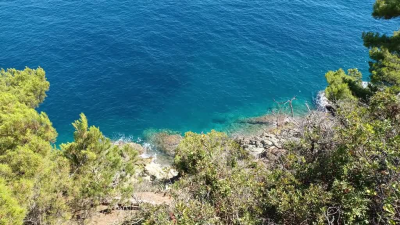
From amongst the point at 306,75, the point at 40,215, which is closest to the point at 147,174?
the point at 40,215

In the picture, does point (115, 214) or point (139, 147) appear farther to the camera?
point (139, 147)

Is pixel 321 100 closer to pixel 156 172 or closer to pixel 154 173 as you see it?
pixel 156 172

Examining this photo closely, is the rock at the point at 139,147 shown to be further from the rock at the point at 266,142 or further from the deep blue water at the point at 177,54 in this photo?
the rock at the point at 266,142

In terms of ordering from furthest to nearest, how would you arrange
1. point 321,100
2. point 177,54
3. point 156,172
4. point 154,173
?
1. point 177,54
2. point 321,100
3. point 156,172
4. point 154,173

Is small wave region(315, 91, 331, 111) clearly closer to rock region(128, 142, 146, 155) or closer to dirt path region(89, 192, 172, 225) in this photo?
rock region(128, 142, 146, 155)

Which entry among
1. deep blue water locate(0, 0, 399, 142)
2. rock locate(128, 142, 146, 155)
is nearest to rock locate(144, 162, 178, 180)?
rock locate(128, 142, 146, 155)

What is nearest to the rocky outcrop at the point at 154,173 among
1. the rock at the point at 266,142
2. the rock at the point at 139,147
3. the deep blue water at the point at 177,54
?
the rock at the point at 139,147

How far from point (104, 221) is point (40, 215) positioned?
452 cm

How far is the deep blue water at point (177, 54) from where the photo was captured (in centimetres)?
4556

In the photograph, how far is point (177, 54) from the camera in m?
55.8

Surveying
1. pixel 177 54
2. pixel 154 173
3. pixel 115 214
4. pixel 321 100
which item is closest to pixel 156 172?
pixel 154 173

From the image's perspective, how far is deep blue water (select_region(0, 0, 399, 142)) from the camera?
4556 cm

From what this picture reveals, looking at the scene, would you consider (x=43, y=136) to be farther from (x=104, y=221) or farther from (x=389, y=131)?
(x=389, y=131)

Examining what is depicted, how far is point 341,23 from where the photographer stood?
6112 centimetres
